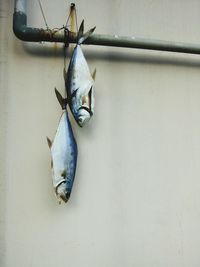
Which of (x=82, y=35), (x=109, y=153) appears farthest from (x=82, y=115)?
(x=82, y=35)

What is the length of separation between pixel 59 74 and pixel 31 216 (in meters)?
0.70

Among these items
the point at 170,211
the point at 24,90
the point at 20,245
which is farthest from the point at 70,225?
→ the point at 24,90

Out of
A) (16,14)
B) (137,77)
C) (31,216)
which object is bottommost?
(31,216)

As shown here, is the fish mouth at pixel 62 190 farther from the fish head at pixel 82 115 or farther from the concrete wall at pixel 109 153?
the fish head at pixel 82 115

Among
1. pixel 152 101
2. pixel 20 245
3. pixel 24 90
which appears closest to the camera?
pixel 20 245

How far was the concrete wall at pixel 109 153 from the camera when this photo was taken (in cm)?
156

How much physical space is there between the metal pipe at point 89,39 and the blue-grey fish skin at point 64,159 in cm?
41

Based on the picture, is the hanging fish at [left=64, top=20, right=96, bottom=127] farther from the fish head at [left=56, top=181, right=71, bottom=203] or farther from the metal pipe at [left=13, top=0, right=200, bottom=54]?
the fish head at [left=56, top=181, right=71, bottom=203]

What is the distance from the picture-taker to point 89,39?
1.65 meters

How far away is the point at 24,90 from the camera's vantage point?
5.44ft

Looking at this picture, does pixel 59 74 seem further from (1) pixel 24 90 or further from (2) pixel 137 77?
(2) pixel 137 77

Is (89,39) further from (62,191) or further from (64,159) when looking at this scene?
(62,191)

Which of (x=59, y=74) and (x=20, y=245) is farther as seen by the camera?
(x=59, y=74)

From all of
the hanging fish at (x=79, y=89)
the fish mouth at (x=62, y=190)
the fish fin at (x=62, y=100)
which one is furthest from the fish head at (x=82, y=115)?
the fish mouth at (x=62, y=190)
